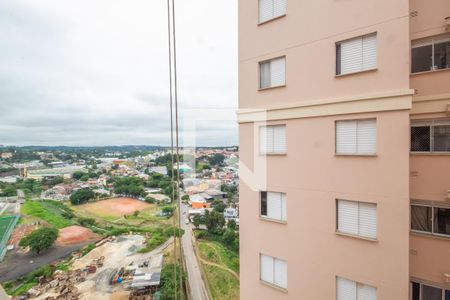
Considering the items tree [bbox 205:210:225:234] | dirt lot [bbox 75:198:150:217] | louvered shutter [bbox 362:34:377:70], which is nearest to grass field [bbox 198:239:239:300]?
tree [bbox 205:210:225:234]

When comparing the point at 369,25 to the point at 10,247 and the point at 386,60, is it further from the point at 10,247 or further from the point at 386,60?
the point at 10,247

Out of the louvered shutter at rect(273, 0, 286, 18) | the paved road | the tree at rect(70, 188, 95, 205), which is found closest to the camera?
the louvered shutter at rect(273, 0, 286, 18)

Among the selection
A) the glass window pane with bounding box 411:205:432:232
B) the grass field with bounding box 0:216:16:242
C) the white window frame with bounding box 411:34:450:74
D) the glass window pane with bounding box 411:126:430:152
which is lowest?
the grass field with bounding box 0:216:16:242

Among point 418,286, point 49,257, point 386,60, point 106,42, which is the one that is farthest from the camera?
point 49,257

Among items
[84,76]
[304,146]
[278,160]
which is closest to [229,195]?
[278,160]

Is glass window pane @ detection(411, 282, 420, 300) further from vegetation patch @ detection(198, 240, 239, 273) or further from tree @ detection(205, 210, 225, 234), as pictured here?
vegetation patch @ detection(198, 240, 239, 273)

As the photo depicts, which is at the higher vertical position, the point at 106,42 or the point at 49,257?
the point at 106,42

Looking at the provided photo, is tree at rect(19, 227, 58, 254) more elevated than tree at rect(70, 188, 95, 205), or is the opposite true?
tree at rect(70, 188, 95, 205)
